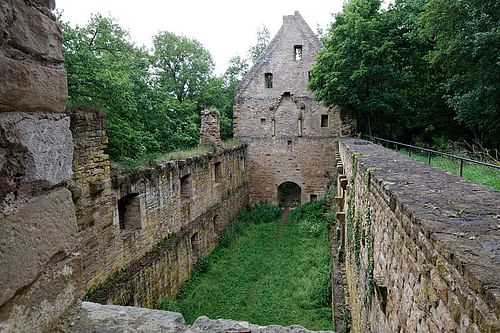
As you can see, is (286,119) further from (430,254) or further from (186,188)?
(430,254)

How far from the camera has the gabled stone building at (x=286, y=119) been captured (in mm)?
23125

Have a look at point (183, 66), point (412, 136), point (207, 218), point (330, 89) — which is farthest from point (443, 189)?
point (183, 66)

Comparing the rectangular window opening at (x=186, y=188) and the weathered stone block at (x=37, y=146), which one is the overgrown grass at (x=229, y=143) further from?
the weathered stone block at (x=37, y=146)

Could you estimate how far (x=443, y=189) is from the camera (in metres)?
4.05

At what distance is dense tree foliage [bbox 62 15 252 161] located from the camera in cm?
1356

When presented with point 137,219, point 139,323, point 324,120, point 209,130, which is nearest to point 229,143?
point 209,130

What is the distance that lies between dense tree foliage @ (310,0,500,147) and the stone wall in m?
7.82

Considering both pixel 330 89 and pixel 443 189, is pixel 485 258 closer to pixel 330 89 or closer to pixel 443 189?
pixel 443 189

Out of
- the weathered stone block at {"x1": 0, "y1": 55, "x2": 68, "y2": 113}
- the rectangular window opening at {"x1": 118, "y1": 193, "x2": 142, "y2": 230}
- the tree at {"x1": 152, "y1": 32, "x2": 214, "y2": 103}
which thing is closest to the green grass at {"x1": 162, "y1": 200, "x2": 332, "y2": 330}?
the rectangular window opening at {"x1": 118, "y1": 193, "x2": 142, "y2": 230}

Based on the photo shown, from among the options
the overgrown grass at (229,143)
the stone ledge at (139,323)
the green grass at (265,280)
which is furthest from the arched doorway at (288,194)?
the stone ledge at (139,323)

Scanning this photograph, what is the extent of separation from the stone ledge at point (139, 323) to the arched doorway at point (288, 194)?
23.1m

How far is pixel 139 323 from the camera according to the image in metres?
2.32

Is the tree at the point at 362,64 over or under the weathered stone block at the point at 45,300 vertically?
over

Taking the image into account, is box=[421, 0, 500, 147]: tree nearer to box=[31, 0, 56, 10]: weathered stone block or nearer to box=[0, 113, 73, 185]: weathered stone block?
box=[31, 0, 56, 10]: weathered stone block
